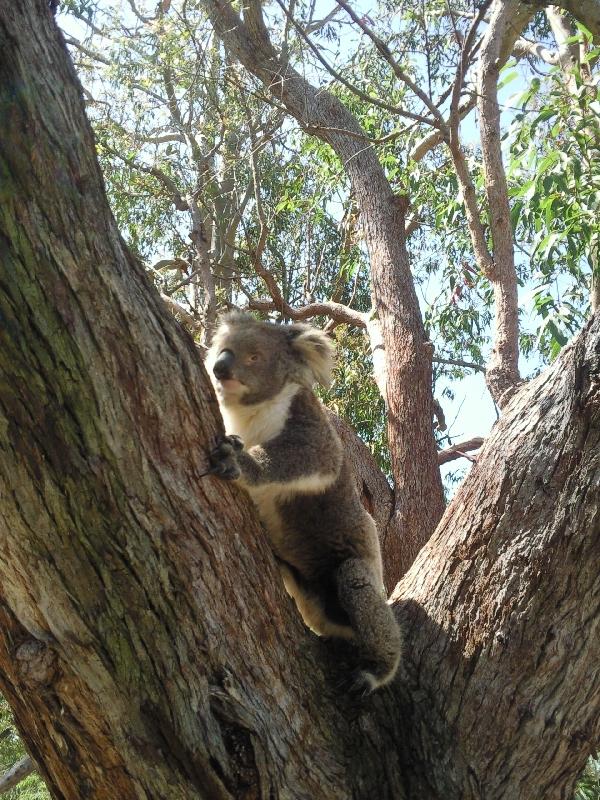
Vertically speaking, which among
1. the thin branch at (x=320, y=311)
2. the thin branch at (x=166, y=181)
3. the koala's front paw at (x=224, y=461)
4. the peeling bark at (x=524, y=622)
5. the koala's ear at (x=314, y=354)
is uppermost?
the thin branch at (x=166, y=181)

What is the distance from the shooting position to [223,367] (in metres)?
3.30

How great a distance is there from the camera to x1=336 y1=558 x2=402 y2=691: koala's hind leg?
2.51m

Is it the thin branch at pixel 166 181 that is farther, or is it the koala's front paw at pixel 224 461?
the thin branch at pixel 166 181

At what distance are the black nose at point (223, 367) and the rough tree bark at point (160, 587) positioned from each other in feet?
3.69

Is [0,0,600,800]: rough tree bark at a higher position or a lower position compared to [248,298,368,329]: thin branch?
lower

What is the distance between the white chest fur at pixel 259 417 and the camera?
3.27 metres

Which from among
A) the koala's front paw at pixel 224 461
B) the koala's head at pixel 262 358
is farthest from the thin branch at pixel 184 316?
the koala's front paw at pixel 224 461

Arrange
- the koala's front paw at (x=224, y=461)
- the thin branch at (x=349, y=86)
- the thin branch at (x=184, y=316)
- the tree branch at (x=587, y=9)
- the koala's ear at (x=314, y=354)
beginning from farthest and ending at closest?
the thin branch at (x=184, y=316) → the thin branch at (x=349, y=86) → the tree branch at (x=587, y=9) → the koala's ear at (x=314, y=354) → the koala's front paw at (x=224, y=461)

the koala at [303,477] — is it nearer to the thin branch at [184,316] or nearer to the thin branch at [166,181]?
the thin branch at [184,316]

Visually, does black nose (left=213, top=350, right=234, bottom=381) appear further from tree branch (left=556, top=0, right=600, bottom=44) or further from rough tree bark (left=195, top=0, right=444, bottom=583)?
tree branch (left=556, top=0, right=600, bottom=44)

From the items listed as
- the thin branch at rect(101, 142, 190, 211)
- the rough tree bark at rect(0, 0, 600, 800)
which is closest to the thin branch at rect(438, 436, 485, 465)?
the rough tree bark at rect(0, 0, 600, 800)

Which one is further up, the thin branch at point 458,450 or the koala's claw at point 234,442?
the koala's claw at point 234,442

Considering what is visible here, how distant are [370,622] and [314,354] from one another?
1289 millimetres

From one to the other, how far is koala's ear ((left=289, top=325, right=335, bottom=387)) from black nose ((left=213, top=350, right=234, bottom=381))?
0.39 metres
